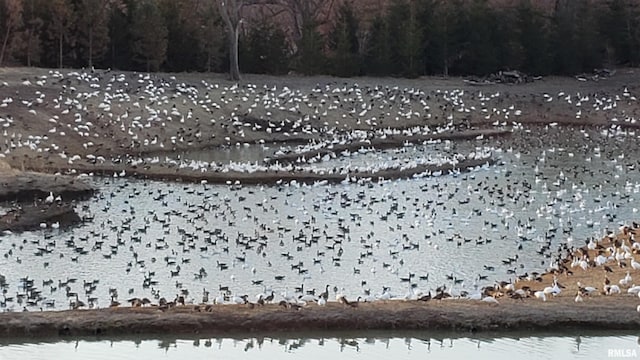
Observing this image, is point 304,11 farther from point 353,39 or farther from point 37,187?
point 37,187

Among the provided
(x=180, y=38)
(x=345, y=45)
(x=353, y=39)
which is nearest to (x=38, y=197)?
(x=180, y=38)

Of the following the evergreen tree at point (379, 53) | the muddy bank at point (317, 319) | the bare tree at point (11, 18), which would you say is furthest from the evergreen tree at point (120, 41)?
the muddy bank at point (317, 319)

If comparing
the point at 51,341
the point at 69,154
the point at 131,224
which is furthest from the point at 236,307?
the point at 69,154

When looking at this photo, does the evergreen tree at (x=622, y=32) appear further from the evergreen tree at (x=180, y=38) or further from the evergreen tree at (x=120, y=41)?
the evergreen tree at (x=120, y=41)

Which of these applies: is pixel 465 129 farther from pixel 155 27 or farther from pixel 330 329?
pixel 330 329

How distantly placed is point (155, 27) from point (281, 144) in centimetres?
1336

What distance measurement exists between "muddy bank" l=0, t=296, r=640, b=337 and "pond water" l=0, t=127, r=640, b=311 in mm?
1411

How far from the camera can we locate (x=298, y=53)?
56.8 meters

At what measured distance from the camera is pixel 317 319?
1460 cm

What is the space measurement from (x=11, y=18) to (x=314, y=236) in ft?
95.6

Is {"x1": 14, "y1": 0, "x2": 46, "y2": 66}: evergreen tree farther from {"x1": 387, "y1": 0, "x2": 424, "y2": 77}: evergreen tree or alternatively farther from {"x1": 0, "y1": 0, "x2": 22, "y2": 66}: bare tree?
{"x1": 387, "y1": 0, "x2": 424, "y2": 77}: evergreen tree

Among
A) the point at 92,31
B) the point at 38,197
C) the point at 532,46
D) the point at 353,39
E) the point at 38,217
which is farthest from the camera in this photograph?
the point at 353,39

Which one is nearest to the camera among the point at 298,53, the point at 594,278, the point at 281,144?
the point at 594,278

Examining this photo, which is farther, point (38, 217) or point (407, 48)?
point (407, 48)
